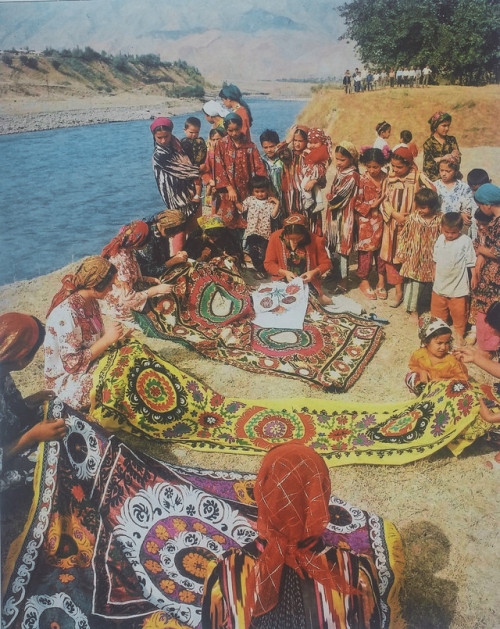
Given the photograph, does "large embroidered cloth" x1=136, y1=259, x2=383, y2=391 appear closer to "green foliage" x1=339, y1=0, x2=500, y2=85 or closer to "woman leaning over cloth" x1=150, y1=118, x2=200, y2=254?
"woman leaning over cloth" x1=150, y1=118, x2=200, y2=254

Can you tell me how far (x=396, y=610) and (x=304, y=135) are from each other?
267 cm

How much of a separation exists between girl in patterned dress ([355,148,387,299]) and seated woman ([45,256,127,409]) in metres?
1.57

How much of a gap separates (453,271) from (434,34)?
1.08m

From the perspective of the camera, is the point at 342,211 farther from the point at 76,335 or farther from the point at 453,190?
the point at 76,335

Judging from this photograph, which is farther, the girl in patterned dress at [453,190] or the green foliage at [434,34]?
the girl in patterned dress at [453,190]

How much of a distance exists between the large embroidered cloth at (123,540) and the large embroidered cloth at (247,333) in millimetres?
772

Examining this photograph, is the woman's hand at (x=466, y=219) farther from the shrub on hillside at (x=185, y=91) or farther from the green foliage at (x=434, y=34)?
the shrub on hillside at (x=185, y=91)

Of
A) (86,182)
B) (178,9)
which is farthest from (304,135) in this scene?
(86,182)

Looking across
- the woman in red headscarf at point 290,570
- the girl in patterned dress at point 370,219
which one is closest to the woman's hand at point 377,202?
the girl in patterned dress at point 370,219

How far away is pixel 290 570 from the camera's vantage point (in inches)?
55.2

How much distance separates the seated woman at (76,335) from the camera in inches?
83.4

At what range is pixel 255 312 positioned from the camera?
9.00 feet

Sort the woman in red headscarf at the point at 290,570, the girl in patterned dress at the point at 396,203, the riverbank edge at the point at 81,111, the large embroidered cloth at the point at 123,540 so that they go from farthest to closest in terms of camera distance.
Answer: the girl in patterned dress at the point at 396,203, the riverbank edge at the point at 81,111, the large embroidered cloth at the point at 123,540, the woman in red headscarf at the point at 290,570

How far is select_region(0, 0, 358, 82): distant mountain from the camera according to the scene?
2156mm
